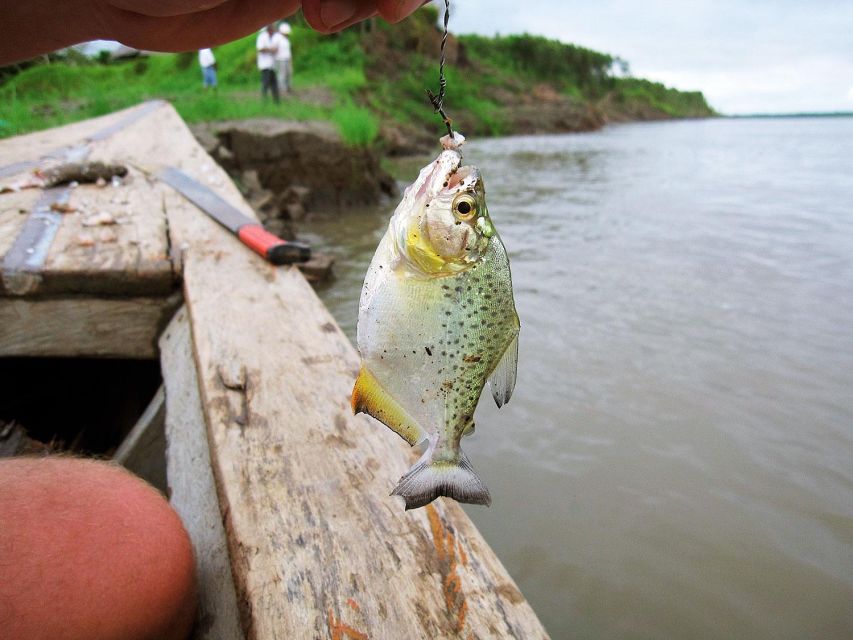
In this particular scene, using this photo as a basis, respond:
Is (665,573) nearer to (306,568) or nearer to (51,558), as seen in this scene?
(306,568)

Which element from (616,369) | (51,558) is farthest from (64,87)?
(51,558)

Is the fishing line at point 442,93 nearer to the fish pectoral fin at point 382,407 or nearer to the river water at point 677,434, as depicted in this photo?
the fish pectoral fin at point 382,407

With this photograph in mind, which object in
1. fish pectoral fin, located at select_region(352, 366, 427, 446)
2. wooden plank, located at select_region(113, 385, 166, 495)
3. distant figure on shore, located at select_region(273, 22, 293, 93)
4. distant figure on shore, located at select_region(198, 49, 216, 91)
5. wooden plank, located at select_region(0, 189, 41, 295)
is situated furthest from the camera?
distant figure on shore, located at select_region(198, 49, 216, 91)

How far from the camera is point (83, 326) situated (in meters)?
3.31

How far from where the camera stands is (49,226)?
3.75 metres

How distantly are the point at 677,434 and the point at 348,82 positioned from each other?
20.2m

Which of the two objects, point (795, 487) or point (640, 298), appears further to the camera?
point (640, 298)

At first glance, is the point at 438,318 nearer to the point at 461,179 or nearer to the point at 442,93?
the point at 461,179

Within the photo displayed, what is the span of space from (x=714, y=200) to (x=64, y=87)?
22765mm

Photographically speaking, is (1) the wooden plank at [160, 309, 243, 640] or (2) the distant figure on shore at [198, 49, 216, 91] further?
(2) the distant figure on shore at [198, 49, 216, 91]

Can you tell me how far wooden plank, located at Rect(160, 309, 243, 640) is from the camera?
1.74 m

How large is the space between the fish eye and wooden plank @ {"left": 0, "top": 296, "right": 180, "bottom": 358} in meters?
2.59

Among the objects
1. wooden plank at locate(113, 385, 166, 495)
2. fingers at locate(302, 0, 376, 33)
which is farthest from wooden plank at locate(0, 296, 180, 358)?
fingers at locate(302, 0, 376, 33)

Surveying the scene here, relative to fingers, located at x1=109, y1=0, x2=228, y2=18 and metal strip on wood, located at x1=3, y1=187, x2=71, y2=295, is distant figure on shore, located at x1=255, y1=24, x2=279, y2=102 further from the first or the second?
fingers, located at x1=109, y1=0, x2=228, y2=18
